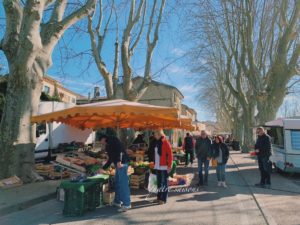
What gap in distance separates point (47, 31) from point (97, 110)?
397 centimetres

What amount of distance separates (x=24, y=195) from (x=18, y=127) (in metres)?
2.30

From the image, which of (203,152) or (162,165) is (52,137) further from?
(162,165)

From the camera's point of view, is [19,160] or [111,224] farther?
[19,160]

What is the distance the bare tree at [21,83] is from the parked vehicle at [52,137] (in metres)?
6.41

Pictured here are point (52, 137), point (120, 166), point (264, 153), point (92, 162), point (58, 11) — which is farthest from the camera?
point (52, 137)

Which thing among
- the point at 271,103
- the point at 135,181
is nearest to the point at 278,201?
the point at 135,181

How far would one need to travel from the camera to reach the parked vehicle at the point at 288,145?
1241 cm

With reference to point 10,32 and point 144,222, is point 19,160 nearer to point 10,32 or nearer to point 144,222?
point 10,32

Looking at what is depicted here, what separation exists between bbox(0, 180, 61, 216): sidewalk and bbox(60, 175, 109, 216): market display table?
1.31 metres

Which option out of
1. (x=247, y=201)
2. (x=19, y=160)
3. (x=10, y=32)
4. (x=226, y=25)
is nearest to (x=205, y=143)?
(x=247, y=201)

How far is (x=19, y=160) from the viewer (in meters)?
9.27

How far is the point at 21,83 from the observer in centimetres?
939

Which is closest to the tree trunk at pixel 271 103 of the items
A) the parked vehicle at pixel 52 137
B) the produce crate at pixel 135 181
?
the parked vehicle at pixel 52 137

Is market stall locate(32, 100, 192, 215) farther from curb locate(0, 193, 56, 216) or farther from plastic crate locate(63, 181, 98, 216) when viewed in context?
curb locate(0, 193, 56, 216)
